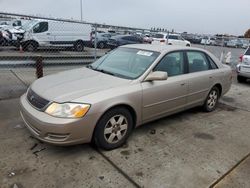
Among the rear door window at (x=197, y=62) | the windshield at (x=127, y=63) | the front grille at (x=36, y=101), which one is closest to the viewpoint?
the front grille at (x=36, y=101)

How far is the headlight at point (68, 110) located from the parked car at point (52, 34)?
10448mm

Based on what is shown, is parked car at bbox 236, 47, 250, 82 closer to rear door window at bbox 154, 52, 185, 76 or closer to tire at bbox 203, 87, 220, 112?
tire at bbox 203, 87, 220, 112

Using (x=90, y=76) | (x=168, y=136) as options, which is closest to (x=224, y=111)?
(x=168, y=136)

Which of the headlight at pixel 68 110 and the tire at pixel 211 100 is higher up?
the headlight at pixel 68 110

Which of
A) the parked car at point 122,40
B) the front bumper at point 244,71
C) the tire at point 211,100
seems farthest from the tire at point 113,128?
the parked car at point 122,40

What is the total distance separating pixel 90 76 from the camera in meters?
3.75

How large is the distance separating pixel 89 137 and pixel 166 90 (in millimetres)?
1550

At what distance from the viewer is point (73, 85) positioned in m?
3.37

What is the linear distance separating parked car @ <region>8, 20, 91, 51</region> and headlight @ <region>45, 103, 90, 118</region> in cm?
1045

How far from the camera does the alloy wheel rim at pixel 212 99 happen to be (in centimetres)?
514

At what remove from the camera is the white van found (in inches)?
521

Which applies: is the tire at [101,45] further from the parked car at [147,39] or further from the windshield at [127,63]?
the windshield at [127,63]

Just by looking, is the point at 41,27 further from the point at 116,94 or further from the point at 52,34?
the point at 116,94

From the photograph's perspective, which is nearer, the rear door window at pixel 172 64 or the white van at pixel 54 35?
the rear door window at pixel 172 64
